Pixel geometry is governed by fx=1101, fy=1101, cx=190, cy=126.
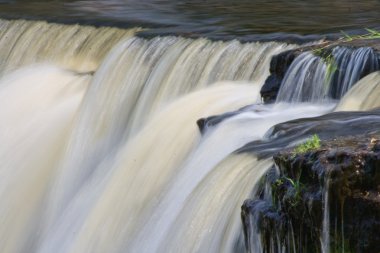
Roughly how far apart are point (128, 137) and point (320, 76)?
2086 millimetres

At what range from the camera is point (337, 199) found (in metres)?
4.86

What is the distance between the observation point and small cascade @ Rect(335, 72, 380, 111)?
24.1 feet

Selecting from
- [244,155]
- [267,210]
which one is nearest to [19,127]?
[244,155]

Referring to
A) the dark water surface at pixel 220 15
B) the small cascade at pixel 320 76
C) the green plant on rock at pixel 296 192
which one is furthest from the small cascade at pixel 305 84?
the green plant on rock at pixel 296 192

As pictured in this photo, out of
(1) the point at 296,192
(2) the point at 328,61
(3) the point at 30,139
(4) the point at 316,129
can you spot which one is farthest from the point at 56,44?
(1) the point at 296,192

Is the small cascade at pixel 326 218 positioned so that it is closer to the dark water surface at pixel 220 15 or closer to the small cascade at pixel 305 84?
the small cascade at pixel 305 84

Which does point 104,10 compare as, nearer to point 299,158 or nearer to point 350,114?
point 350,114

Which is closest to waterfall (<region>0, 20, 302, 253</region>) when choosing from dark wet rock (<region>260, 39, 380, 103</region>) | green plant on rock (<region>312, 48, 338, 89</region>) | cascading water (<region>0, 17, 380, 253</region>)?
cascading water (<region>0, 17, 380, 253</region>)

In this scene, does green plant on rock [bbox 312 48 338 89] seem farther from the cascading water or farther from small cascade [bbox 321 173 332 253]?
small cascade [bbox 321 173 332 253]

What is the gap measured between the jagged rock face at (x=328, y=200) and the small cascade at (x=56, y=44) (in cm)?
678

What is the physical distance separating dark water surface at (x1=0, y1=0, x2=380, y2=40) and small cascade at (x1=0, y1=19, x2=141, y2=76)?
0.23m

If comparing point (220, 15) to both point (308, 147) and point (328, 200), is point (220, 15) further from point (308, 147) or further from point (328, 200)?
point (328, 200)

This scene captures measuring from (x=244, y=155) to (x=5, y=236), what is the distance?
149 inches

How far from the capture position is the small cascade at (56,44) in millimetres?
12211
